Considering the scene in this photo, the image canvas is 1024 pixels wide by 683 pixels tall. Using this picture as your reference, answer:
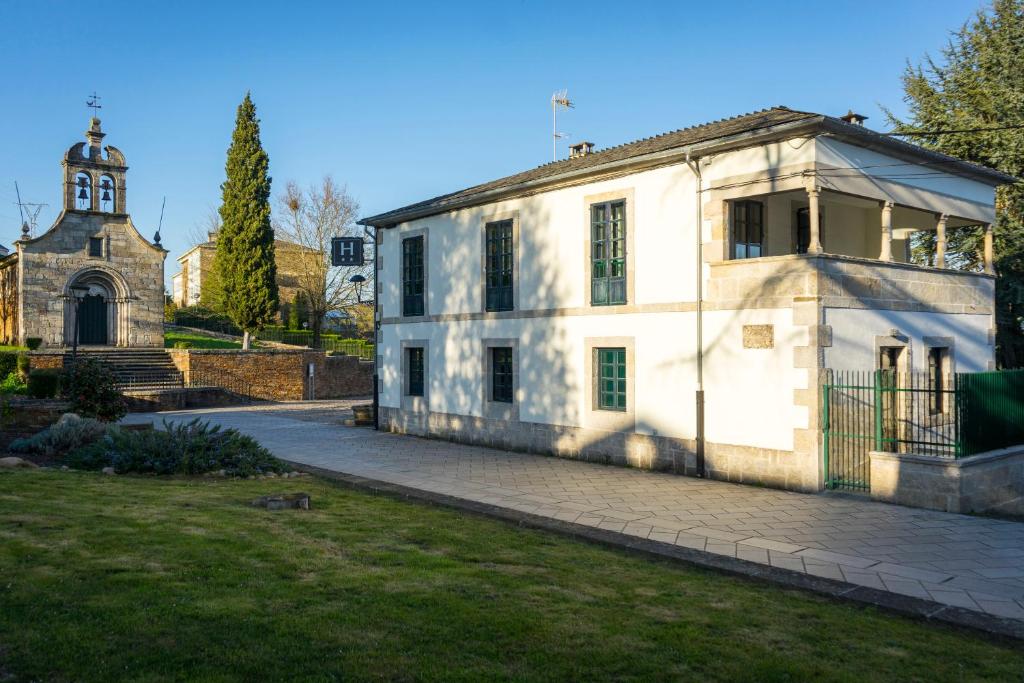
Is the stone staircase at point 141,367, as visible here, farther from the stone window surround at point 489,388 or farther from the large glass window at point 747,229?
the large glass window at point 747,229

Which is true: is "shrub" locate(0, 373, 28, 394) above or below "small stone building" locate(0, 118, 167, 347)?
below

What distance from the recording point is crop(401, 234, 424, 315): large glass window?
20.4 m

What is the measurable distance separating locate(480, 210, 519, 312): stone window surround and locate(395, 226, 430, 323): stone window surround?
7.16 feet

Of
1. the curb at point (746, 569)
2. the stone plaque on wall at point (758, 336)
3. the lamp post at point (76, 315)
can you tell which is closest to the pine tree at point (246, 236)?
the lamp post at point (76, 315)

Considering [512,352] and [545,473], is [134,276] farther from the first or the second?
[545,473]

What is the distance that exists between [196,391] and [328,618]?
2663cm

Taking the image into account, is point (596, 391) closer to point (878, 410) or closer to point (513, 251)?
point (513, 251)

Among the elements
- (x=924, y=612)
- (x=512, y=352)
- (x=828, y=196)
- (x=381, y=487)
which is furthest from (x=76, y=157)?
(x=924, y=612)

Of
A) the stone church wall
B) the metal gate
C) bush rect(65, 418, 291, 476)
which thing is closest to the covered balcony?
the metal gate

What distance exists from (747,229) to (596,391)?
4297 millimetres

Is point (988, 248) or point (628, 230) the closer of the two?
point (628, 230)

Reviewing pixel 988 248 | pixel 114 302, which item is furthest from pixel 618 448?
pixel 114 302

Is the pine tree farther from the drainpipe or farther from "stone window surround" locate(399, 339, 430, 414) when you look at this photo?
the drainpipe

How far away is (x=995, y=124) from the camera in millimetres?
23109
